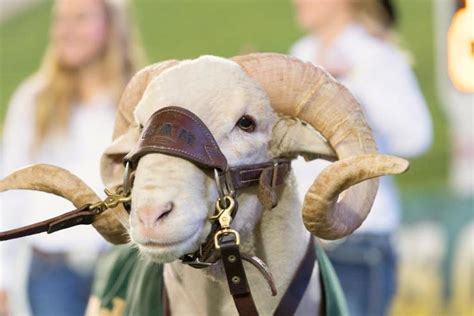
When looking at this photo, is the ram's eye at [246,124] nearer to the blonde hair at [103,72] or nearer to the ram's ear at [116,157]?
the ram's ear at [116,157]

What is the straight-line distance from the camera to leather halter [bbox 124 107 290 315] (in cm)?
476

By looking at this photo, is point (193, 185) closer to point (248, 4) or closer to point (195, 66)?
point (195, 66)

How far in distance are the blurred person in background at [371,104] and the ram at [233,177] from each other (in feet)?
5.93

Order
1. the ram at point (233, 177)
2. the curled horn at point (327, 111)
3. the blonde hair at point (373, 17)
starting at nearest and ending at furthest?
the ram at point (233, 177) → the curled horn at point (327, 111) → the blonde hair at point (373, 17)

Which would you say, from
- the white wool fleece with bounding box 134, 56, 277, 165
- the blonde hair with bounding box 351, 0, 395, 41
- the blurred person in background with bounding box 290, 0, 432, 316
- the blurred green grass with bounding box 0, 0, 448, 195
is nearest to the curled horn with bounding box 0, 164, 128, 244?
the white wool fleece with bounding box 134, 56, 277, 165

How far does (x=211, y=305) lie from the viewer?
5.25 m

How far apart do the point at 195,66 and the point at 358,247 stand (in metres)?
2.54

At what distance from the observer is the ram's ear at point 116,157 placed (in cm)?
532

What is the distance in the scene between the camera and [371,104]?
26.9 ft

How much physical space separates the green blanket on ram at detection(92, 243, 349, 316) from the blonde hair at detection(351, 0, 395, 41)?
303 centimetres

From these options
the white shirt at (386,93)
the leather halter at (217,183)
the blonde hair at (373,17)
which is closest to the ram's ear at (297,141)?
the leather halter at (217,183)

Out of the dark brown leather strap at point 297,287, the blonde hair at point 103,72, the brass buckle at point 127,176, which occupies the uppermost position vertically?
the blonde hair at point 103,72

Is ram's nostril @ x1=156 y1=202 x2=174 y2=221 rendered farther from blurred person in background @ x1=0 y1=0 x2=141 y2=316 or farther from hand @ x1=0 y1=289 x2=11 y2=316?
hand @ x1=0 y1=289 x2=11 y2=316

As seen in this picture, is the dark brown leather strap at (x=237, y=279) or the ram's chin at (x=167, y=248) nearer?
the ram's chin at (x=167, y=248)
